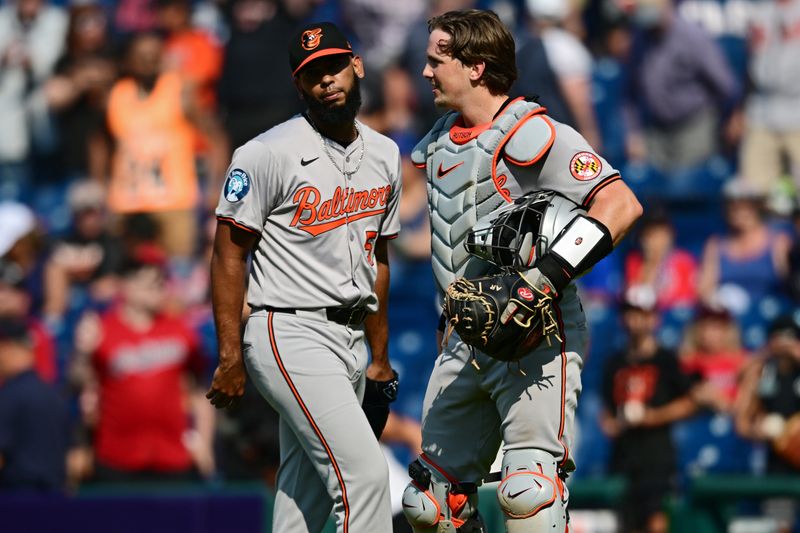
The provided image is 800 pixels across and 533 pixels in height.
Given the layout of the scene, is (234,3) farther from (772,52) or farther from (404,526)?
(404,526)

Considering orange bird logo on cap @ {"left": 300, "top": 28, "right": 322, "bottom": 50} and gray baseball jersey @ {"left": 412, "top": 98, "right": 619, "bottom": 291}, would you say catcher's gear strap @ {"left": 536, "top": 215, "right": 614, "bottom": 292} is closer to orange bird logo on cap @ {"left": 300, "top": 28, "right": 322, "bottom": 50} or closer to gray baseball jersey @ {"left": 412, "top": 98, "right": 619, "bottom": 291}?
gray baseball jersey @ {"left": 412, "top": 98, "right": 619, "bottom": 291}

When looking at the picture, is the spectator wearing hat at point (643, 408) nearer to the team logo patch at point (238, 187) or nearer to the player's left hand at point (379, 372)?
the player's left hand at point (379, 372)

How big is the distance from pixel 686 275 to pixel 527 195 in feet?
18.8

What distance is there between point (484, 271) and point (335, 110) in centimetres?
86

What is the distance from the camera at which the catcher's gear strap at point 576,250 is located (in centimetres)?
481

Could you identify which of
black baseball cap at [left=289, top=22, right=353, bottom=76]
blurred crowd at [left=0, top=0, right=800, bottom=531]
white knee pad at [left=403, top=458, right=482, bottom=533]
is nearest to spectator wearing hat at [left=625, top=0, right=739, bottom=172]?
blurred crowd at [left=0, top=0, right=800, bottom=531]

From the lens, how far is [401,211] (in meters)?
10.4

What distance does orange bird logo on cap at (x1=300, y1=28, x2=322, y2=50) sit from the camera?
5.20 meters

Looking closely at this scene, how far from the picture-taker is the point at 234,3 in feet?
37.9

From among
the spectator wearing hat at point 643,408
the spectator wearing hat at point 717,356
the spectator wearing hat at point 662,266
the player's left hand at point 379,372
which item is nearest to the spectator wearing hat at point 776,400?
the spectator wearing hat at point 717,356

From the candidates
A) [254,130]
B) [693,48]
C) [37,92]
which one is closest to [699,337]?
[693,48]

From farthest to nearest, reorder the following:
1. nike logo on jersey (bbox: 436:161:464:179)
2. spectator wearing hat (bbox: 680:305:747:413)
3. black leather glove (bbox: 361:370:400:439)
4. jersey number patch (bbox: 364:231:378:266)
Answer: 1. spectator wearing hat (bbox: 680:305:747:413)
2. black leather glove (bbox: 361:370:400:439)
3. jersey number patch (bbox: 364:231:378:266)
4. nike logo on jersey (bbox: 436:161:464:179)

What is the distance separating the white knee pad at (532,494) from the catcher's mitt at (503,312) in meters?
0.40

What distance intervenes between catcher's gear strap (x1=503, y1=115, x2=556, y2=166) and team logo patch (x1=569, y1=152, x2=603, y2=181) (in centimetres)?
11
